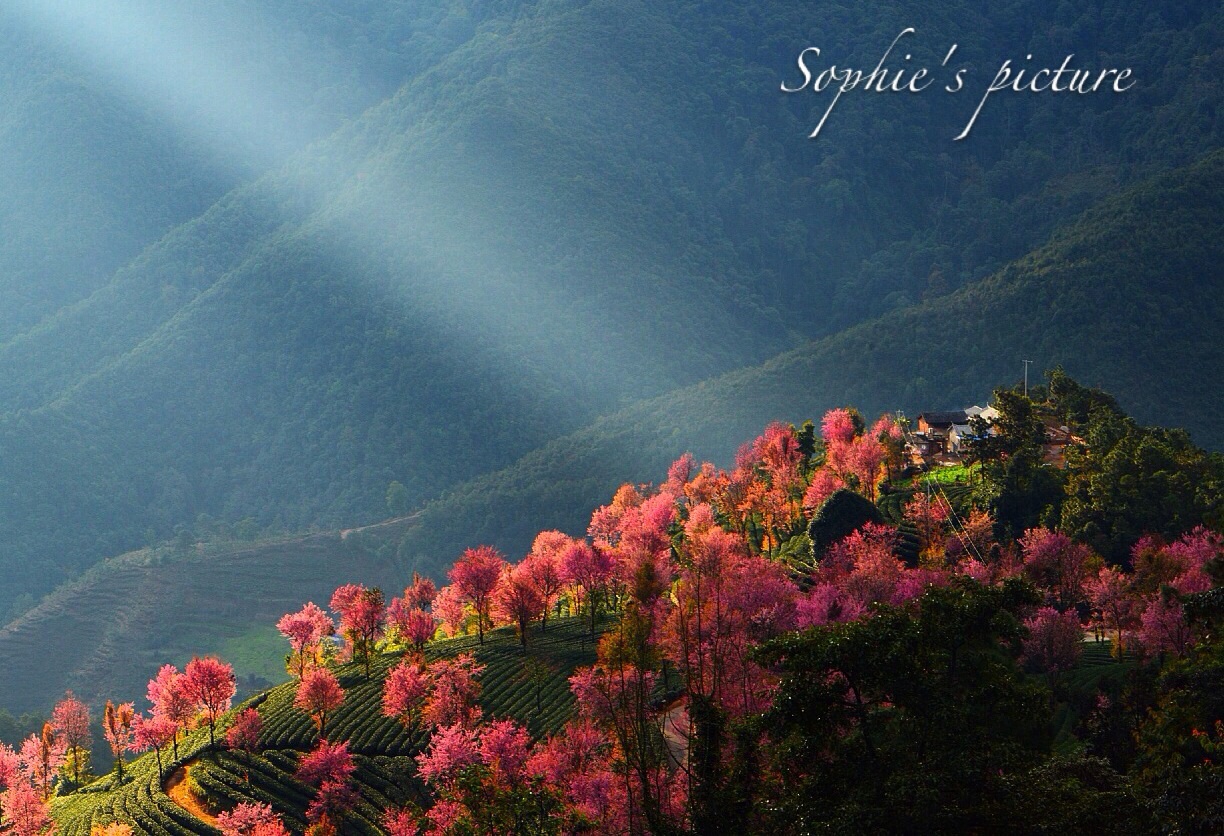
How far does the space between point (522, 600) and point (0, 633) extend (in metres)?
124

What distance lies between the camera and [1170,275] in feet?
481

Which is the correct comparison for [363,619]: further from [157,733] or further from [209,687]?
[157,733]

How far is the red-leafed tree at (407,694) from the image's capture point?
58.8m

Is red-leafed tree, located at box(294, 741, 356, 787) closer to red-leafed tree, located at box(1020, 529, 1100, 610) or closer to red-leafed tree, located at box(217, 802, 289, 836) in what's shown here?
red-leafed tree, located at box(217, 802, 289, 836)

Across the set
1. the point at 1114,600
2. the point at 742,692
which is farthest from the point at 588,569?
the point at 742,692

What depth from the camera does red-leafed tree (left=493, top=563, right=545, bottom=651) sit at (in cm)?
7050

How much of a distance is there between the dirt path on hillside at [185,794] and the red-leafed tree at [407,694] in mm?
9472

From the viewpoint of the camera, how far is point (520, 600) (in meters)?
70.4

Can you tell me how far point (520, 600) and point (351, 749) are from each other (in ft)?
45.4

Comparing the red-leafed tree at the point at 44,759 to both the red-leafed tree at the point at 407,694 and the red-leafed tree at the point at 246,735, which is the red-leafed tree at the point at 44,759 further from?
the red-leafed tree at the point at 407,694

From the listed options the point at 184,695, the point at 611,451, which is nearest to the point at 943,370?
the point at 611,451

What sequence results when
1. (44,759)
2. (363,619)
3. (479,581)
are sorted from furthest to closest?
(479,581) < (44,759) < (363,619)

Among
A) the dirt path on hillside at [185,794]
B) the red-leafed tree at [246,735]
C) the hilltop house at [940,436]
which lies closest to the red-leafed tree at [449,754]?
the dirt path on hillside at [185,794]

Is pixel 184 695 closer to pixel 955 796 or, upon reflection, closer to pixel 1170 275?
pixel 955 796
